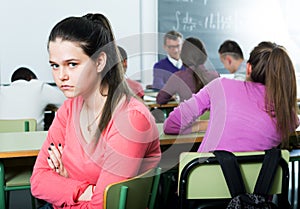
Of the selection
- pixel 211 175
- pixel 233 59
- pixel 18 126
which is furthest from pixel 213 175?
pixel 233 59

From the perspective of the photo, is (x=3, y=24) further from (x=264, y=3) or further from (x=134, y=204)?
(x=134, y=204)

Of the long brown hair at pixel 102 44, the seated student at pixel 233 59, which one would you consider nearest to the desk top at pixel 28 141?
the long brown hair at pixel 102 44

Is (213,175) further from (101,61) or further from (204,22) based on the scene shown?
(204,22)

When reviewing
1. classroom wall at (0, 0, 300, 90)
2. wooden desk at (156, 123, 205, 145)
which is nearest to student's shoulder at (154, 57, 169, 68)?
classroom wall at (0, 0, 300, 90)

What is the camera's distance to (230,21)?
639 centimetres

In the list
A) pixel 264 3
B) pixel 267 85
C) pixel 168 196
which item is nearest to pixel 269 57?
pixel 267 85

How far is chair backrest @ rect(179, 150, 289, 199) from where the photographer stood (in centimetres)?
176

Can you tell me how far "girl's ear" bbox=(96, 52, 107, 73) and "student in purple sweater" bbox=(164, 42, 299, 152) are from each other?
0.72 m

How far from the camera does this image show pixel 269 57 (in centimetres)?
219

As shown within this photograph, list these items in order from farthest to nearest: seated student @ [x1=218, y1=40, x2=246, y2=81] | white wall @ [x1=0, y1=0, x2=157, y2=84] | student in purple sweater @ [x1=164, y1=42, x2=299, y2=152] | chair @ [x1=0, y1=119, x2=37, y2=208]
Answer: white wall @ [x1=0, y1=0, x2=157, y2=84]
seated student @ [x1=218, y1=40, x2=246, y2=81]
chair @ [x1=0, y1=119, x2=37, y2=208]
student in purple sweater @ [x1=164, y1=42, x2=299, y2=152]

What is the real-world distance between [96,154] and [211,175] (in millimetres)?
464

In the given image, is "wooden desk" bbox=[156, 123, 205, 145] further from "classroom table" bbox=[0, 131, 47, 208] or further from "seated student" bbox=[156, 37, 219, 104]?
"seated student" bbox=[156, 37, 219, 104]

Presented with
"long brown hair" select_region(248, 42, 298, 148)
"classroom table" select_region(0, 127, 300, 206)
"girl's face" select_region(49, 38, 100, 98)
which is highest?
"girl's face" select_region(49, 38, 100, 98)

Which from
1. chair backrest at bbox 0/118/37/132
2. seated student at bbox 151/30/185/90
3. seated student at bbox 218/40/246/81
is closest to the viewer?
chair backrest at bbox 0/118/37/132
